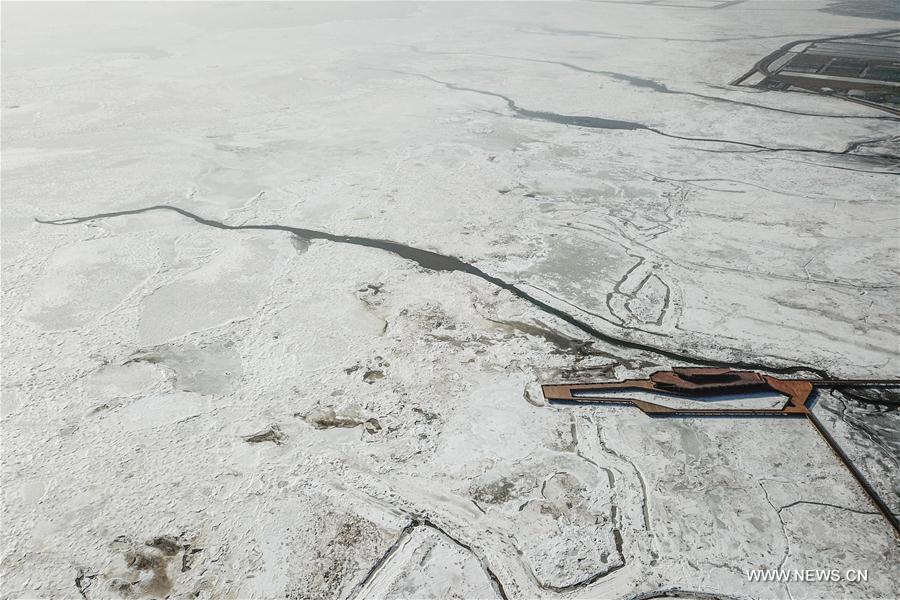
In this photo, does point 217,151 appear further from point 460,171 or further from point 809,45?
point 809,45

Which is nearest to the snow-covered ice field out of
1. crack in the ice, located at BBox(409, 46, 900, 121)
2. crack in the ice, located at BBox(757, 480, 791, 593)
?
crack in the ice, located at BBox(757, 480, 791, 593)

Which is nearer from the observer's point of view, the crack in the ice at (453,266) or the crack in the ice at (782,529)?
the crack in the ice at (782,529)

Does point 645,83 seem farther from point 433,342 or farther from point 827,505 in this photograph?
point 827,505

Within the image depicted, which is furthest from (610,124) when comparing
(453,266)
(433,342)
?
(433,342)

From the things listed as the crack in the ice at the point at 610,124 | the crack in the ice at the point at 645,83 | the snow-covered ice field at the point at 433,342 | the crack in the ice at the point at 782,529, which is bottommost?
the crack in the ice at the point at 782,529

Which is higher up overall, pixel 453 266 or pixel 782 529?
pixel 453 266

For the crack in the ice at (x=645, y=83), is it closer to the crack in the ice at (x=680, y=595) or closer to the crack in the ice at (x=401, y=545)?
the crack in the ice at (x=680, y=595)


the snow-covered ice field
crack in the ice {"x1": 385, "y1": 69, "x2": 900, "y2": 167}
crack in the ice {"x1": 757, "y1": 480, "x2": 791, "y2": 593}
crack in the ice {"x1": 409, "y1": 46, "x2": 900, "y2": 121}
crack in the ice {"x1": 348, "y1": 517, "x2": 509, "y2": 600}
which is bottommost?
crack in the ice {"x1": 348, "y1": 517, "x2": 509, "y2": 600}

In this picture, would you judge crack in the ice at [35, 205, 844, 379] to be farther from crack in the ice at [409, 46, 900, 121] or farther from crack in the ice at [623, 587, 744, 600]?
crack in the ice at [409, 46, 900, 121]

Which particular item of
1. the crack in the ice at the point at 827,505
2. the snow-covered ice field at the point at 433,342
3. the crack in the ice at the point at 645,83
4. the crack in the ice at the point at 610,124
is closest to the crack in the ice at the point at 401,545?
the snow-covered ice field at the point at 433,342
